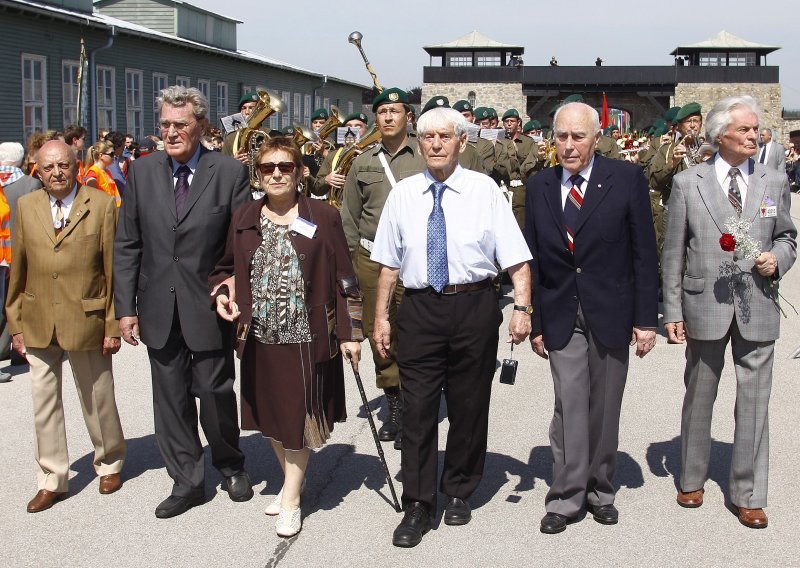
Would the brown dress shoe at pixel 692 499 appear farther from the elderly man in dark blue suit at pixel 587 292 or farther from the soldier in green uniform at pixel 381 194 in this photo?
the soldier in green uniform at pixel 381 194

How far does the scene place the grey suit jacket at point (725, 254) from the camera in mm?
4996

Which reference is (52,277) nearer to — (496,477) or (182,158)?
(182,158)

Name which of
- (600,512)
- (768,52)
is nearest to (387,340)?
(600,512)

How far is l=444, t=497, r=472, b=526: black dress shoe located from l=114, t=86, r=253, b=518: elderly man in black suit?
1091 mm

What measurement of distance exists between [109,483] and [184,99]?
209 centimetres

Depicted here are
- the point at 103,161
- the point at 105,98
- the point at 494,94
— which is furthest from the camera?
the point at 494,94

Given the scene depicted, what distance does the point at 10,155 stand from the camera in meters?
9.19

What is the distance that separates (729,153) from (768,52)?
67.8 meters

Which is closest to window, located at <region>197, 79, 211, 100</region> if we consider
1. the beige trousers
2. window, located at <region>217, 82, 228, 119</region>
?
window, located at <region>217, 82, 228, 119</region>

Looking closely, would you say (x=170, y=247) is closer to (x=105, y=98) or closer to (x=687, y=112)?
(x=687, y=112)

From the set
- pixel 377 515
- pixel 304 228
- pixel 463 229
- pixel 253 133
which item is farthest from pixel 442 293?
pixel 253 133

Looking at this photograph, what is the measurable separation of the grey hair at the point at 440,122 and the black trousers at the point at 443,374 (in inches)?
30.0

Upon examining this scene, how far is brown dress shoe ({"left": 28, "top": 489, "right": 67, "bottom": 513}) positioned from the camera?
5.27 m

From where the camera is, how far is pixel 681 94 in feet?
208
